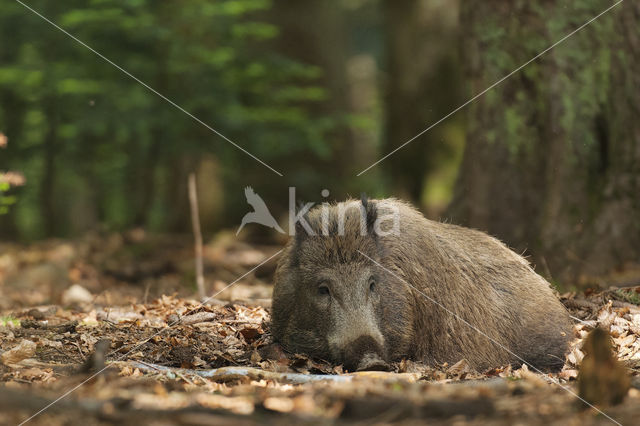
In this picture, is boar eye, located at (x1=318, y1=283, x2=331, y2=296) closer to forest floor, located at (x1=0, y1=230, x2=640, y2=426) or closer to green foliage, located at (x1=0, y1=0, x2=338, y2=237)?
forest floor, located at (x1=0, y1=230, x2=640, y2=426)

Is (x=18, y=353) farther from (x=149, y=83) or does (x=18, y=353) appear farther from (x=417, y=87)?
(x=417, y=87)

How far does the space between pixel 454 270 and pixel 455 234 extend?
1.68 feet

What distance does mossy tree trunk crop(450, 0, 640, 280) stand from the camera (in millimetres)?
7656

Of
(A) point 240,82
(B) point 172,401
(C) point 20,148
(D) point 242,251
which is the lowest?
(D) point 242,251

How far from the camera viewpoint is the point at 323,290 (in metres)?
5.63

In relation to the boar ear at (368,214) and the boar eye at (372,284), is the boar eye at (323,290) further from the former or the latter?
the boar ear at (368,214)

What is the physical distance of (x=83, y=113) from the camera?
1143 centimetres

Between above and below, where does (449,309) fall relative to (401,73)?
below

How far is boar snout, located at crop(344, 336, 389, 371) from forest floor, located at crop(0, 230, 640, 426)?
140 mm

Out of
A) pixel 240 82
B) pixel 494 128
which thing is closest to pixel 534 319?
pixel 494 128

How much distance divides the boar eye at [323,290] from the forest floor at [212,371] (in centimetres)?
53

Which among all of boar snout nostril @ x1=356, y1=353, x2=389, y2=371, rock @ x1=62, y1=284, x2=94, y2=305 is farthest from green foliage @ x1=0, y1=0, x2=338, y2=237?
boar snout nostril @ x1=356, y1=353, x2=389, y2=371

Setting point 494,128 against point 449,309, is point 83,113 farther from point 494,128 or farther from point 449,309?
point 449,309

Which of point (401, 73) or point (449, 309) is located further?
point (401, 73)
